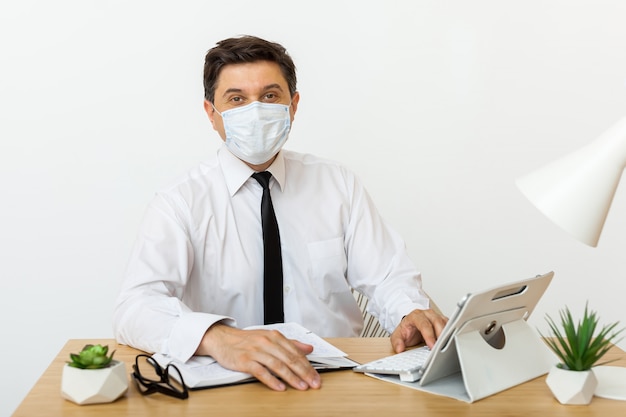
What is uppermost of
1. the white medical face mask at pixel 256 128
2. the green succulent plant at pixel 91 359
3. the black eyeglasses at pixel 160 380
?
the white medical face mask at pixel 256 128

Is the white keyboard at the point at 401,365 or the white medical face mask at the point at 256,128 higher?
the white medical face mask at the point at 256,128

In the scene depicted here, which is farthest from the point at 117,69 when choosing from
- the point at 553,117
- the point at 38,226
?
the point at 553,117

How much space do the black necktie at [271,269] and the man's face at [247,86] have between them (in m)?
0.29

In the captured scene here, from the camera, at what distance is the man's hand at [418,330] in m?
2.01

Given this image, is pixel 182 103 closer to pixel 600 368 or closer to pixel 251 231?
pixel 251 231

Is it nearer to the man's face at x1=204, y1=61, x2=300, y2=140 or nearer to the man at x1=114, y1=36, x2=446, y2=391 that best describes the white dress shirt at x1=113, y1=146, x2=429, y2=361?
the man at x1=114, y1=36, x2=446, y2=391

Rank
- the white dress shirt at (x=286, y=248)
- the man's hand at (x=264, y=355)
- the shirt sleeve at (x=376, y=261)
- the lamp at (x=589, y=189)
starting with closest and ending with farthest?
1. the lamp at (x=589, y=189)
2. the man's hand at (x=264, y=355)
3. the white dress shirt at (x=286, y=248)
4. the shirt sleeve at (x=376, y=261)

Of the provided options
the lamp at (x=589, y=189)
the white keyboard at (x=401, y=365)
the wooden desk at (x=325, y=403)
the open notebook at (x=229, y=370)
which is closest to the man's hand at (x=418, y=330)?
the white keyboard at (x=401, y=365)

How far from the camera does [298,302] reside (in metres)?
2.60

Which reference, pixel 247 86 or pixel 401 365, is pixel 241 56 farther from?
pixel 401 365

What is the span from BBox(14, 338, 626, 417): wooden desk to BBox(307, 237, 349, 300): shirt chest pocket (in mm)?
865

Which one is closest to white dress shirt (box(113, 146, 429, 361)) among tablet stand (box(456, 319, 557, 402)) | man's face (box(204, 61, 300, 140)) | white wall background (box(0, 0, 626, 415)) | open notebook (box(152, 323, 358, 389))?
man's face (box(204, 61, 300, 140))

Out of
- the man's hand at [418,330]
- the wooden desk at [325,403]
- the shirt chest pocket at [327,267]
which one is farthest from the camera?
the shirt chest pocket at [327,267]

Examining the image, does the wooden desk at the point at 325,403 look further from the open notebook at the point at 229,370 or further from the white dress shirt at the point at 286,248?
the white dress shirt at the point at 286,248
